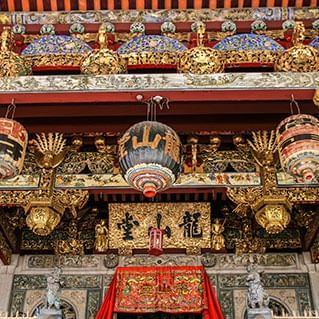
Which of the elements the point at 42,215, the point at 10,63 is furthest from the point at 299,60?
the point at 42,215

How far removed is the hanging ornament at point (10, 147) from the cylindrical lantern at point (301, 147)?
2.47 metres

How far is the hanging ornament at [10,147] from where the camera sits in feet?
18.3

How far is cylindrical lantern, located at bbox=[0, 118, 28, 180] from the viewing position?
5578 millimetres

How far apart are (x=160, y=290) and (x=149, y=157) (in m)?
2.69

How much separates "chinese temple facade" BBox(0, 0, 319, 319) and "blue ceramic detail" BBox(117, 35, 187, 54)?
0.9 inches

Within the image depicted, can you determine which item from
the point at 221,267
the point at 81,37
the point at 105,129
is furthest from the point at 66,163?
the point at 221,267

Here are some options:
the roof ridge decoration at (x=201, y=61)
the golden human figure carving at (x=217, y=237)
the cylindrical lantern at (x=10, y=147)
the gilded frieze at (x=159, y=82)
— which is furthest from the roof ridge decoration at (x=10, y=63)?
the golden human figure carving at (x=217, y=237)

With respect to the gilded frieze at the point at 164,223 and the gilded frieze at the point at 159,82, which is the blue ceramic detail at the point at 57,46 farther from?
the gilded frieze at the point at 164,223

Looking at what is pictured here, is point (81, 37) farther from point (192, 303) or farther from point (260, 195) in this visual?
point (192, 303)

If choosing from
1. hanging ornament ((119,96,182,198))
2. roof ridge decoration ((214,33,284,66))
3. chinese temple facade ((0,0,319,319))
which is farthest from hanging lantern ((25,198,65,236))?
roof ridge decoration ((214,33,284,66))

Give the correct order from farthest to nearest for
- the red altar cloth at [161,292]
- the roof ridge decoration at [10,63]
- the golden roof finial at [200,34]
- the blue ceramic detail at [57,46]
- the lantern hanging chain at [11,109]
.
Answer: the red altar cloth at [161,292] < the blue ceramic detail at [57,46] < the golden roof finial at [200,34] < the roof ridge decoration at [10,63] < the lantern hanging chain at [11,109]

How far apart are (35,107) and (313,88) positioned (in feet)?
9.34

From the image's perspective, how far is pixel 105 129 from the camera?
660cm

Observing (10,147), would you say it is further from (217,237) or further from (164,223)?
(217,237)
